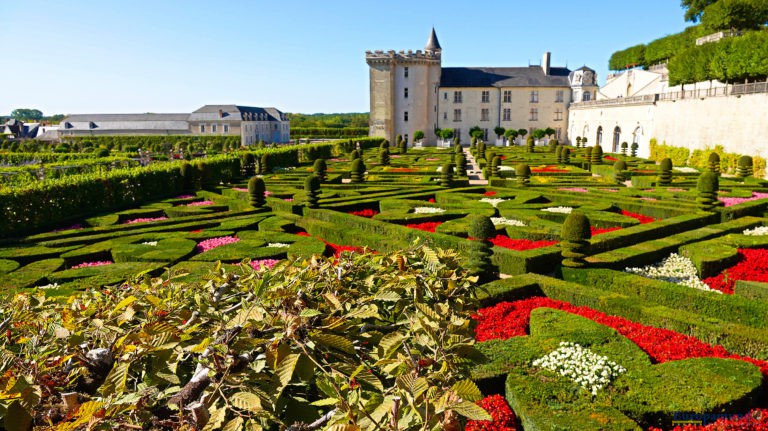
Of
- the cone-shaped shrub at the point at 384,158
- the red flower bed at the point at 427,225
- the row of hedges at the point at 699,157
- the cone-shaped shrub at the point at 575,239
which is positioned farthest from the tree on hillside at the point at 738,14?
the cone-shaped shrub at the point at 575,239

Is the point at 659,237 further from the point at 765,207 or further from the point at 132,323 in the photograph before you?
the point at 132,323

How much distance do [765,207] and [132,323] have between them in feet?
61.1

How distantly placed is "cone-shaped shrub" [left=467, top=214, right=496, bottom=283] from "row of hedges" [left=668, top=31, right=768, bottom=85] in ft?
96.0

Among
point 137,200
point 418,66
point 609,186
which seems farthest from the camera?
point 418,66

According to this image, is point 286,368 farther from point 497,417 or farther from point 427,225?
point 427,225

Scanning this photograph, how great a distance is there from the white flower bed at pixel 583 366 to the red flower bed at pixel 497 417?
0.71 meters

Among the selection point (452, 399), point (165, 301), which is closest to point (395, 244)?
point (165, 301)

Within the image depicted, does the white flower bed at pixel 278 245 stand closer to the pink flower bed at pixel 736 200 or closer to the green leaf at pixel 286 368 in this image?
the green leaf at pixel 286 368

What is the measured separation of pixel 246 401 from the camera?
1.76m

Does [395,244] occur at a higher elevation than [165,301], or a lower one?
lower

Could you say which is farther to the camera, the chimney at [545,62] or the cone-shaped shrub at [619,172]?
the chimney at [545,62]

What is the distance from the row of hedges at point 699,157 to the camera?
1000 inches

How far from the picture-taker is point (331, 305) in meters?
2.42

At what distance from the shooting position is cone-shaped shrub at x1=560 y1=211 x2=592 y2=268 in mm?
9383
